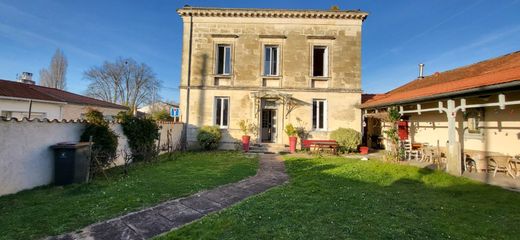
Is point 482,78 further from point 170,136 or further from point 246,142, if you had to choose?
point 170,136

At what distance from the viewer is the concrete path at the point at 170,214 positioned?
140 inches

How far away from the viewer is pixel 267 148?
45.7 ft

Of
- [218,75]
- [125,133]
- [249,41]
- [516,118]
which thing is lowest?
[125,133]

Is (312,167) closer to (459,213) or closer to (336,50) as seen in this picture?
(459,213)

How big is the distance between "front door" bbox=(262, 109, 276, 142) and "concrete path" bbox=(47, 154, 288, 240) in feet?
26.5

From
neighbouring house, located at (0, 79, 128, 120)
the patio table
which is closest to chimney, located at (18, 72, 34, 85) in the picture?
neighbouring house, located at (0, 79, 128, 120)

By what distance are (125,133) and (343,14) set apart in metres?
12.7

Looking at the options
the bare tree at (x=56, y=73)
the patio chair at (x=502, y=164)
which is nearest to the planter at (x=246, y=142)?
the patio chair at (x=502, y=164)

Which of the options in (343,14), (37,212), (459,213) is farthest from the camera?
(343,14)

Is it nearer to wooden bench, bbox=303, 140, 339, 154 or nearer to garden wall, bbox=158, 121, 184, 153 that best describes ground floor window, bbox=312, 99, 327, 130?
wooden bench, bbox=303, 140, 339, 154

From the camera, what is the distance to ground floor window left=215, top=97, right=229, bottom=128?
47.4ft

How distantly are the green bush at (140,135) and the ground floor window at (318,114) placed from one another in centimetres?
852

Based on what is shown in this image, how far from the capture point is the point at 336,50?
47.0 ft

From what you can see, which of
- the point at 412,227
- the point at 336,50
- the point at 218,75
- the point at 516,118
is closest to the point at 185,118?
the point at 218,75
